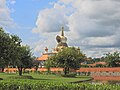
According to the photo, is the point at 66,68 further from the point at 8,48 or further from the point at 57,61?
the point at 8,48

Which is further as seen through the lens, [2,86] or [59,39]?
[59,39]

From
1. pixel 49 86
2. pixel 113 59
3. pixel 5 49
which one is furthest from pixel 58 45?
pixel 49 86

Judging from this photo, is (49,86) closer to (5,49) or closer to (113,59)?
(5,49)

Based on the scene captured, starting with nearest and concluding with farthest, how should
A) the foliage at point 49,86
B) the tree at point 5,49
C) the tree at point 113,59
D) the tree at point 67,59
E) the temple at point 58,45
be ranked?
1. the foliage at point 49,86
2. the tree at point 5,49
3. the tree at point 67,59
4. the tree at point 113,59
5. the temple at point 58,45

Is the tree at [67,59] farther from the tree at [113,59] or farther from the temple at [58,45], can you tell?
the temple at [58,45]

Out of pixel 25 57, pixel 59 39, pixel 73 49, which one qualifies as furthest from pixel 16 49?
pixel 59 39

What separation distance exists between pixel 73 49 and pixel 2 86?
206ft

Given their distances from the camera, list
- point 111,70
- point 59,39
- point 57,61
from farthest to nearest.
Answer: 1. point 59,39
2. point 57,61
3. point 111,70

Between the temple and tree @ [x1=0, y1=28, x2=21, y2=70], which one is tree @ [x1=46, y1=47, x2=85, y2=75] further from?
the temple

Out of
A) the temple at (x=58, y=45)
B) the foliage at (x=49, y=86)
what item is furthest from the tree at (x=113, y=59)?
the foliage at (x=49, y=86)

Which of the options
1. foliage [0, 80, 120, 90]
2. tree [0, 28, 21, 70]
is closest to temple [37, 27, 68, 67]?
tree [0, 28, 21, 70]

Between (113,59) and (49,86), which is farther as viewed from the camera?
(113,59)

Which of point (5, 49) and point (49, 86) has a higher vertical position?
point (5, 49)

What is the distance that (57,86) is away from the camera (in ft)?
71.9
